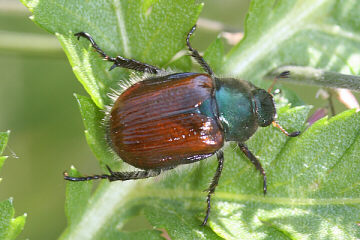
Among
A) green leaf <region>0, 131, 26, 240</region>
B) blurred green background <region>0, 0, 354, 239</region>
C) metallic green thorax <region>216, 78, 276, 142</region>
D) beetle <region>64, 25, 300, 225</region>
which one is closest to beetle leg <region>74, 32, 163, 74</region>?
beetle <region>64, 25, 300, 225</region>

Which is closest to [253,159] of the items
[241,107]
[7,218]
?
[241,107]

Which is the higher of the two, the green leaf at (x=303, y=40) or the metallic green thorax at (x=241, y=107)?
the green leaf at (x=303, y=40)

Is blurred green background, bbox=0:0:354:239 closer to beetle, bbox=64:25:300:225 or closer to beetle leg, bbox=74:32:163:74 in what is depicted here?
beetle, bbox=64:25:300:225

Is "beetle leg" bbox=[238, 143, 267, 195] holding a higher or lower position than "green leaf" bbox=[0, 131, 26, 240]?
higher

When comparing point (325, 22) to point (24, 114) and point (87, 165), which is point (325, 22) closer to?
point (87, 165)

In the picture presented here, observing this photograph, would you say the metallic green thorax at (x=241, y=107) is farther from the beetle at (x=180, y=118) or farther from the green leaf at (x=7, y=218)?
the green leaf at (x=7, y=218)

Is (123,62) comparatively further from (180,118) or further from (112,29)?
(180,118)

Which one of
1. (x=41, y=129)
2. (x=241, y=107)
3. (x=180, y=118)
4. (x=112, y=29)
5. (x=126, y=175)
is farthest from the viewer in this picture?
(x=41, y=129)

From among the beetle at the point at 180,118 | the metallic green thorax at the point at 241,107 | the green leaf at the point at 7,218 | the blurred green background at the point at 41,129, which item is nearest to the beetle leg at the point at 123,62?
the beetle at the point at 180,118
